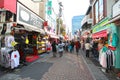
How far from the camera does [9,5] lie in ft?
48.0

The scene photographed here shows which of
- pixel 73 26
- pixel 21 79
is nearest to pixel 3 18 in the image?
pixel 21 79

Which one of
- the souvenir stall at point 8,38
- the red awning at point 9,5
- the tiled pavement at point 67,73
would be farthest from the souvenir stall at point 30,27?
the tiled pavement at point 67,73

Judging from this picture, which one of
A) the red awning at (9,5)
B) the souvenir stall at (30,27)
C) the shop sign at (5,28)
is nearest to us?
the shop sign at (5,28)

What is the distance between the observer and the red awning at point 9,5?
1373 centimetres

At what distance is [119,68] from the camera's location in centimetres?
1254

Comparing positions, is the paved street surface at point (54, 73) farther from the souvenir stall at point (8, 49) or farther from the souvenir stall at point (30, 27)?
the souvenir stall at point (30, 27)

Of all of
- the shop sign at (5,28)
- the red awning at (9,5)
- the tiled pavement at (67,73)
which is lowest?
the tiled pavement at (67,73)

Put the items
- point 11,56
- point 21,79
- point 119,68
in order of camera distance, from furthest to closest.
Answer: point 119,68 < point 11,56 < point 21,79

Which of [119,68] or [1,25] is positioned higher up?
[1,25]

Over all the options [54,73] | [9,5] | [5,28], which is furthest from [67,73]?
[9,5]

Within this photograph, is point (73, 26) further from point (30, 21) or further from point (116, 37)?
point (116, 37)

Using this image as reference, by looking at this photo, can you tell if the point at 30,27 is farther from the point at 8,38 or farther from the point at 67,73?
the point at 67,73

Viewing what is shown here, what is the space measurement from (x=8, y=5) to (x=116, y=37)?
7.24 metres

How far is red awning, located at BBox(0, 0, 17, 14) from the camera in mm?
13734
